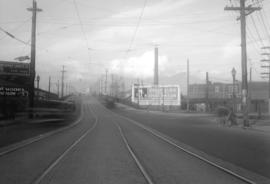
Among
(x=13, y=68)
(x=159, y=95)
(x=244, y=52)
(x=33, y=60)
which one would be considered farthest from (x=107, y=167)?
(x=159, y=95)

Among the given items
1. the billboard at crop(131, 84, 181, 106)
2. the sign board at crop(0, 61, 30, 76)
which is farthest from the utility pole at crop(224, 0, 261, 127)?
the billboard at crop(131, 84, 181, 106)

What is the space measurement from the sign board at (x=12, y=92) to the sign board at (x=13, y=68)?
1614 mm

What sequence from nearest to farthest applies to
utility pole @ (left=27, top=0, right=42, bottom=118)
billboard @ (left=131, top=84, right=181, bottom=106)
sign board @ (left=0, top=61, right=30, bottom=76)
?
utility pole @ (left=27, top=0, right=42, bottom=118) < sign board @ (left=0, top=61, right=30, bottom=76) < billboard @ (left=131, top=84, right=181, bottom=106)

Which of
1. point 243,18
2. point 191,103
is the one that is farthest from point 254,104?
point 243,18

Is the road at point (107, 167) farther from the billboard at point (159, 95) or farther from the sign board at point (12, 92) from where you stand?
the billboard at point (159, 95)

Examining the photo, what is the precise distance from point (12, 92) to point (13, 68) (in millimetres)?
2626

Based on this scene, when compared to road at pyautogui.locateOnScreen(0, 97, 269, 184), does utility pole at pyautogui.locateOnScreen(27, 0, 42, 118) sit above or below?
above

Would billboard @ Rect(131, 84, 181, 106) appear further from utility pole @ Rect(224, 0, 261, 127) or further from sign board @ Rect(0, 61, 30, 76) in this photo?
utility pole @ Rect(224, 0, 261, 127)

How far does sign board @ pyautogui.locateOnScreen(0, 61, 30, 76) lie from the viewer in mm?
37469

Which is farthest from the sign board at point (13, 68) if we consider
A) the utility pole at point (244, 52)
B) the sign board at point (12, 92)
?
the utility pole at point (244, 52)

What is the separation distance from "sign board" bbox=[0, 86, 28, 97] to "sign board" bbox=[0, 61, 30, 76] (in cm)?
161

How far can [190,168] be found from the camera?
1138cm

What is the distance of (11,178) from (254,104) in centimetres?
8523

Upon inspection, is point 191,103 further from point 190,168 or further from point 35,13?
point 190,168
